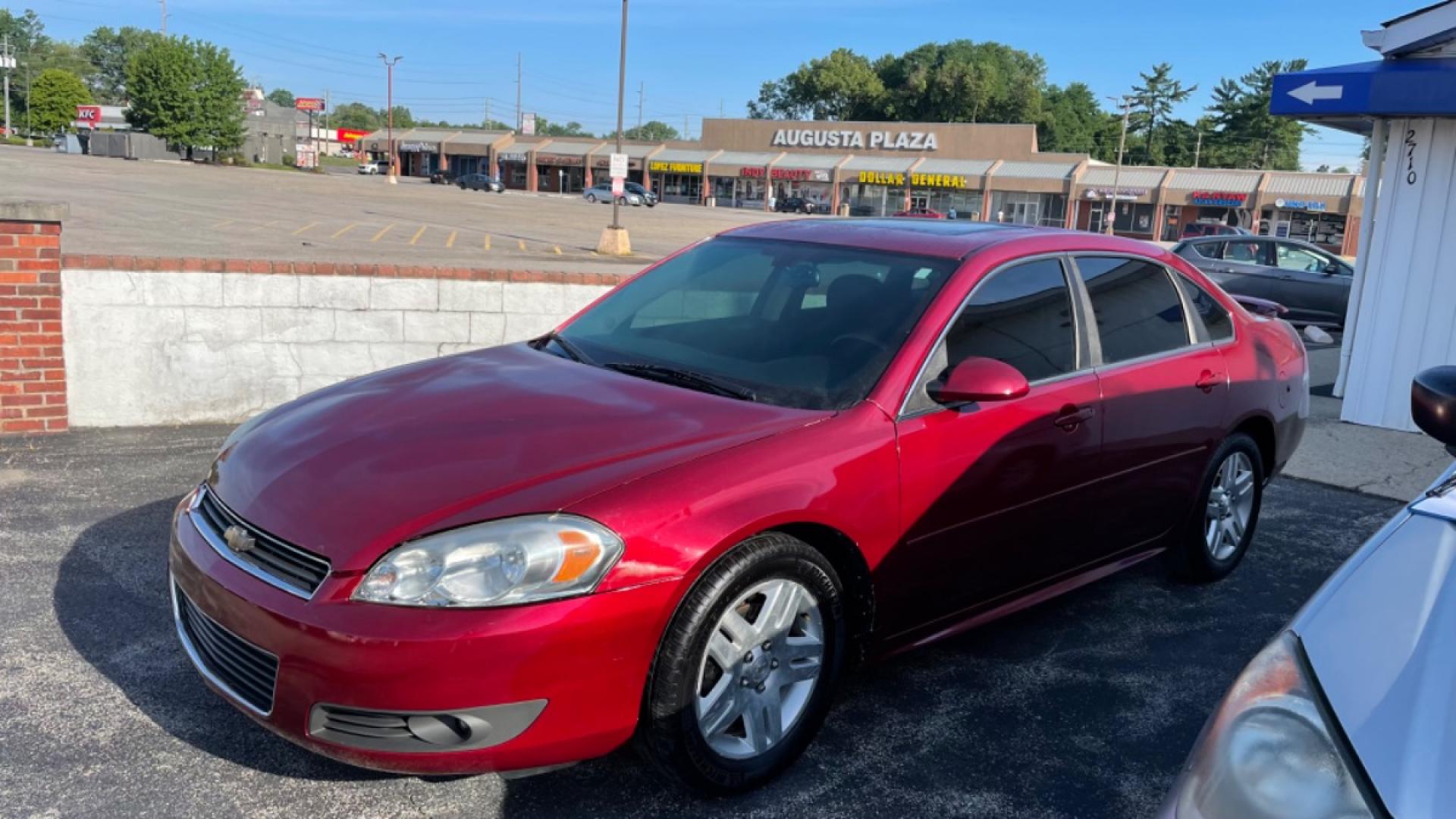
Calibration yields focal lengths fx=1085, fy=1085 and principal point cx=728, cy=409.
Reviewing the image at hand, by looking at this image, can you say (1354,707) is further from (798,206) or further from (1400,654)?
(798,206)

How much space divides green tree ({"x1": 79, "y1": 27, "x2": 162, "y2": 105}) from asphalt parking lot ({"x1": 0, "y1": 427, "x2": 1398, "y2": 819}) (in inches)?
6653

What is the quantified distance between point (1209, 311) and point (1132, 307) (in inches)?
26.6

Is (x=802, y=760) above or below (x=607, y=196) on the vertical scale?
below

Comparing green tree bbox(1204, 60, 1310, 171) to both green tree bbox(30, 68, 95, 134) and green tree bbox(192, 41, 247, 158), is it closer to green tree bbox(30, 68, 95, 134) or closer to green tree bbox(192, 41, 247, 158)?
green tree bbox(192, 41, 247, 158)

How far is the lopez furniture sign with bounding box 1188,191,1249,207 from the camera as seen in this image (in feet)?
201

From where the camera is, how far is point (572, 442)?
297cm

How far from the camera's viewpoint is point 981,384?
10.9ft

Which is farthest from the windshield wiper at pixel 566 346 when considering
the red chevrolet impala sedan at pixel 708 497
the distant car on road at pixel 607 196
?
the distant car on road at pixel 607 196

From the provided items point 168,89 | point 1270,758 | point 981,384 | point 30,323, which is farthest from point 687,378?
point 168,89

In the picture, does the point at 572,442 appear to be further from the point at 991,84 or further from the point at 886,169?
the point at 991,84

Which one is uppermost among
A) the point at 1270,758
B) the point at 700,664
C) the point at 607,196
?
the point at 607,196

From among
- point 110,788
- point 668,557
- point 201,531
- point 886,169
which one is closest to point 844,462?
point 668,557

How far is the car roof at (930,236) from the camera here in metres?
3.94

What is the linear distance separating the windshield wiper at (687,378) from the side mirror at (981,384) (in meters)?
0.60
